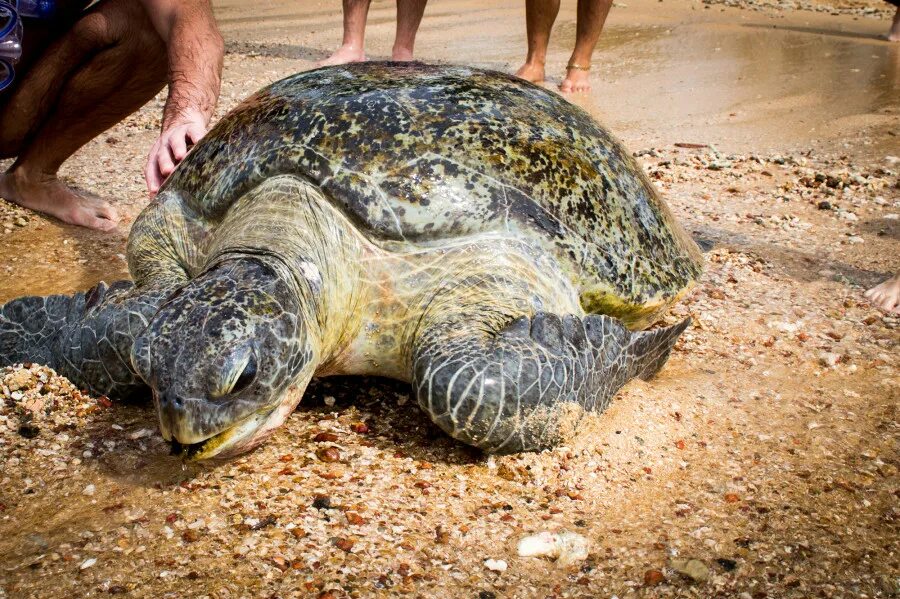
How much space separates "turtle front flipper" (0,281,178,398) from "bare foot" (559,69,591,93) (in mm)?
5382

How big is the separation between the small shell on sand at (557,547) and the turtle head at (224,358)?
0.76 meters

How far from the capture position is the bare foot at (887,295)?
3238 mm

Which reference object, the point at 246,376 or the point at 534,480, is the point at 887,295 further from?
the point at 246,376

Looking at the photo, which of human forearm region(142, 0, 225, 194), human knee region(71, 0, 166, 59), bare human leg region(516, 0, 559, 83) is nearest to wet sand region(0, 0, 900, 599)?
human forearm region(142, 0, 225, 194)

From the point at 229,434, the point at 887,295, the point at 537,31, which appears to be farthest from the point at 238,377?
the point at 537,31

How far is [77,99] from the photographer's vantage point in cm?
405

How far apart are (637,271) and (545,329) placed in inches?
25.1

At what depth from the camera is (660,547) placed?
1791 mm

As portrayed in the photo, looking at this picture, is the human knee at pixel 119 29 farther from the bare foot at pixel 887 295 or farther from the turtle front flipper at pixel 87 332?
the bare foot at pixel 887 295

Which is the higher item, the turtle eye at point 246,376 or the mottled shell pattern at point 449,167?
the mottled shell pattern at point 449,167

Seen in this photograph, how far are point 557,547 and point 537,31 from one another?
619cm

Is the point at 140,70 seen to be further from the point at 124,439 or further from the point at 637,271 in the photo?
the point at 637,271

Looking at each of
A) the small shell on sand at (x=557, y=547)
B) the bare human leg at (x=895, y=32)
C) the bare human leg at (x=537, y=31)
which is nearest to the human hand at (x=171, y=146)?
the small shell on sand at (x=557, y=547)

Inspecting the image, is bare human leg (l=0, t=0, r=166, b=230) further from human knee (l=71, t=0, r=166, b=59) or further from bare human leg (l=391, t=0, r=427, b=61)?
bare human leg (l=391, t=0, r=427, b=61)
